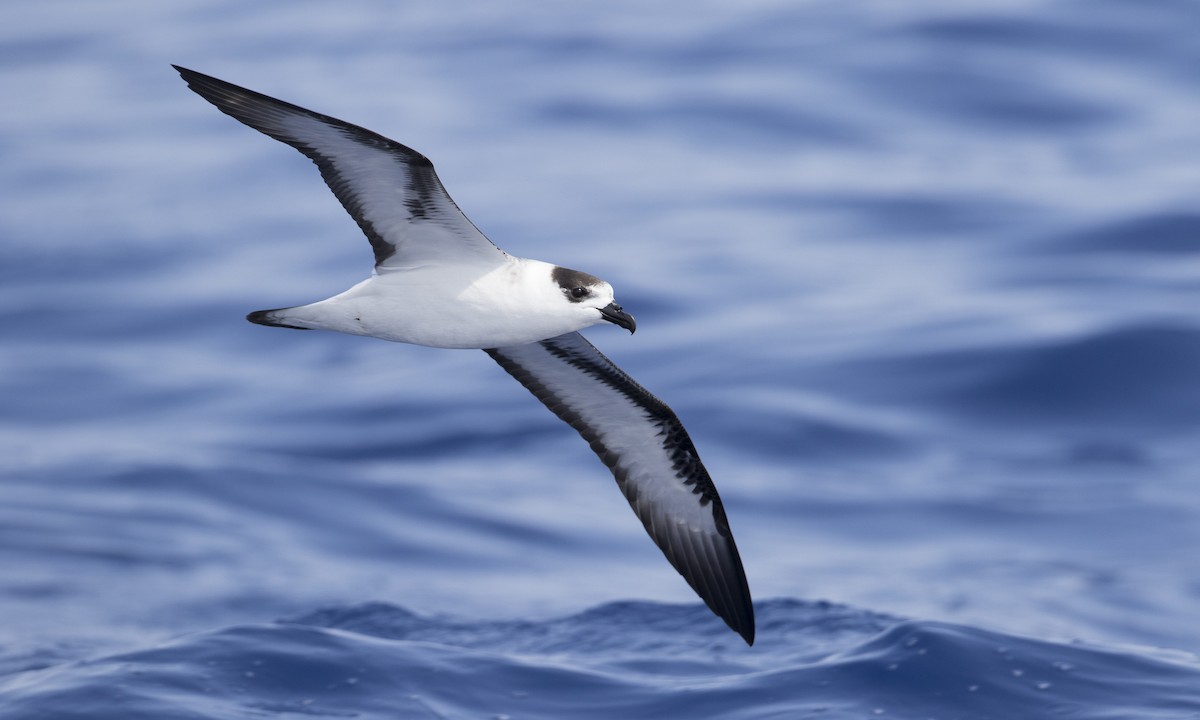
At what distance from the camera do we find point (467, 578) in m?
21.2

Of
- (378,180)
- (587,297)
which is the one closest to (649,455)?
(587,297)

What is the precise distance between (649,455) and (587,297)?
283 centimetres

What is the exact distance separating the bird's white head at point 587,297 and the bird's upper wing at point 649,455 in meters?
1.80

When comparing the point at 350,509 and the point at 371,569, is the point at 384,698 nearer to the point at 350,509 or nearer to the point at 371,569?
the point at 371,569

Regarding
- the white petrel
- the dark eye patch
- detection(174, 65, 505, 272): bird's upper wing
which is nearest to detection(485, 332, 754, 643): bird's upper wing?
the white petrel

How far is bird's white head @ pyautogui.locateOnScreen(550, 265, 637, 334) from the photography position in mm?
10117

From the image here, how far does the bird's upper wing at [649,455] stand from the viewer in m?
12.2

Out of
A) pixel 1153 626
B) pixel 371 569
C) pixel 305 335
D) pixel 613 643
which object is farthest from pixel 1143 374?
pixel 305 335

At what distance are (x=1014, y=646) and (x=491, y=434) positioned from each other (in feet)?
30.0

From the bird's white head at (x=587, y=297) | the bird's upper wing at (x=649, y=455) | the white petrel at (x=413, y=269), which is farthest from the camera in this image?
the bird's upper wing at (x=649, y=455)

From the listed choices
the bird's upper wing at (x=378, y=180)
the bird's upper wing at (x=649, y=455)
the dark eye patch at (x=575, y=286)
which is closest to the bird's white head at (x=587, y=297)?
the dark eye patch at (x=575, y=286)

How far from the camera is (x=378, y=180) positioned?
1019 cm

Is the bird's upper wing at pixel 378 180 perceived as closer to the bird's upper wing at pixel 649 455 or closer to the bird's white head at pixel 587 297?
the bird's white head at pixel 587 297

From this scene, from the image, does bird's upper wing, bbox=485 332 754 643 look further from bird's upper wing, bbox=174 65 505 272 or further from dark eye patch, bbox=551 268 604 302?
dark eye patch, bbox=551 268 604 302
